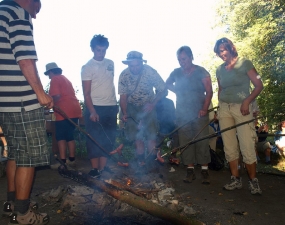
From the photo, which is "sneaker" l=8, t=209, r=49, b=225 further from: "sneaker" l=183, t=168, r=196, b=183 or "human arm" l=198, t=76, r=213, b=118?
"human arm" l=198, t=76, r=213, b=118

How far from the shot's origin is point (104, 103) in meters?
4.84

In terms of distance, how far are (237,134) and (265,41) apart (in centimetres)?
977

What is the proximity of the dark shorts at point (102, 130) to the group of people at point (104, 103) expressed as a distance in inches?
0.6

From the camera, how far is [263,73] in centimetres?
1221

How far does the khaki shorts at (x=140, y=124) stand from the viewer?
5.29 m

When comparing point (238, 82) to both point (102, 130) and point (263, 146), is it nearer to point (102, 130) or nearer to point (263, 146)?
point (102, 130)

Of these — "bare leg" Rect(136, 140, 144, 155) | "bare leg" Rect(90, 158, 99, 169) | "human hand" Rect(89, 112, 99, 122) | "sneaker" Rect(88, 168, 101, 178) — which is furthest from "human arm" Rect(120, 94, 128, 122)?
"sneaker" Rect(88, 168, 101, 178)

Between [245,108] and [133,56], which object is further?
[133,56]

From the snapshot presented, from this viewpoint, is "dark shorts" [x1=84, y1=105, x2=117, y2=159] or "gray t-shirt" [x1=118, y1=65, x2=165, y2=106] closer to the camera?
"dark shorts" [x1=84, y1=105, x2=117, y2=159]

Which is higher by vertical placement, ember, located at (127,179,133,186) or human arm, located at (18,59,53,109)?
human arm, located at (18,59,53,109)

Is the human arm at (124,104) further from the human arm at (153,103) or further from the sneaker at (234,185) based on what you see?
the sneaker at (234,185)

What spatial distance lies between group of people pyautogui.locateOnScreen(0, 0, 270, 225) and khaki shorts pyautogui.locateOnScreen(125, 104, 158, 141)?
18 mm

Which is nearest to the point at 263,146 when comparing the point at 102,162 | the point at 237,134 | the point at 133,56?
the point at 237,134

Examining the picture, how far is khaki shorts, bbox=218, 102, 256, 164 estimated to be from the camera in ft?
13.9
